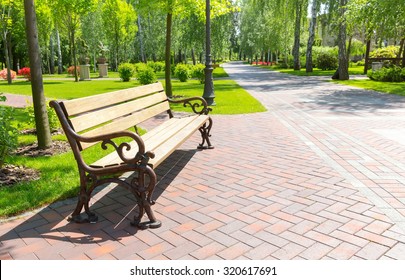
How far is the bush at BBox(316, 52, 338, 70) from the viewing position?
34.2 metres

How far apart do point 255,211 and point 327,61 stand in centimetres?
3389

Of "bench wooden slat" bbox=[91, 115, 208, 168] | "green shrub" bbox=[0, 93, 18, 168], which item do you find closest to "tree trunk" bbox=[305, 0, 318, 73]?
"bench wooden slat" bbox=[91, 115, 208, 168]

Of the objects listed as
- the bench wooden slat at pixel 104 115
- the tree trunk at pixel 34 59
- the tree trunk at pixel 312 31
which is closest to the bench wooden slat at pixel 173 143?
the bench wooden slat at pixel 104 115

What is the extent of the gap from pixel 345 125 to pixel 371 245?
5.50m

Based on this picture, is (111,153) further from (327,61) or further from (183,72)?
(327,61)

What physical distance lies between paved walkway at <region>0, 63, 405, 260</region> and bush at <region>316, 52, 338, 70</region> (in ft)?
98.5

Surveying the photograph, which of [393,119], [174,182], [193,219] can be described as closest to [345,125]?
[393,119]

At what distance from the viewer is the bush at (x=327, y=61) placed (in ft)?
112

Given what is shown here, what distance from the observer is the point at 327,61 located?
34312 millimetres

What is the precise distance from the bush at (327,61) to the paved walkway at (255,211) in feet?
98.5

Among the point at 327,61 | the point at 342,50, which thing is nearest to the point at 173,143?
the point at 342,50

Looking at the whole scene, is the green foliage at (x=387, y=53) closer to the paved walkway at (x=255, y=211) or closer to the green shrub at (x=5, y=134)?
the paved walkway at (x=255, y=211)

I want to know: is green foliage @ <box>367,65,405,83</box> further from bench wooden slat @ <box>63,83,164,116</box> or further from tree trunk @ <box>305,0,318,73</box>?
bench wooden slat @ <box>63,83,164,116</box>
